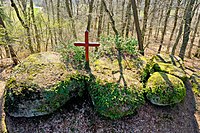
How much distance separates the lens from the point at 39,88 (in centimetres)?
446

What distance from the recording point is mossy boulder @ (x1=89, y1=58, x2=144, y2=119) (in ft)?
14.5

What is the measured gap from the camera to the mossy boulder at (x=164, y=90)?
4.82m

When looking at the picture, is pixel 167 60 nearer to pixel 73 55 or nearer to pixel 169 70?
pixel 169 70

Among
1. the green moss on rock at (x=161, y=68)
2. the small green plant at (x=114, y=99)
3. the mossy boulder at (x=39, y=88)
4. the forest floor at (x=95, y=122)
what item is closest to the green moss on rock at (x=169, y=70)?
the green moss on rock at (x=161, y=68)

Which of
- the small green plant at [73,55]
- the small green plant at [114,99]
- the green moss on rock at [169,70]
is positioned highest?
the small green plant at [73,55]

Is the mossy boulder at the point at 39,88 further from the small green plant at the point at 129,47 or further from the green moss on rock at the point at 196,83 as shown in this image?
the green moss on rock at the point at 196,83

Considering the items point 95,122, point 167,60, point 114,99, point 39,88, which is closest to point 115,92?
point 114,99

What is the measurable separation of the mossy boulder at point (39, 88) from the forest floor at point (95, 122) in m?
0.25

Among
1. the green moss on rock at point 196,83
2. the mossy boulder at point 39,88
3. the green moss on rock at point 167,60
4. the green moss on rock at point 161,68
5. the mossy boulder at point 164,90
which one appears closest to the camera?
the mossy boulder at point 39,88

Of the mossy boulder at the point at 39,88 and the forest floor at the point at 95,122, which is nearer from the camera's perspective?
the mossy boulder at the point at 39,88

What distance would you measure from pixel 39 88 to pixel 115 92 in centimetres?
193

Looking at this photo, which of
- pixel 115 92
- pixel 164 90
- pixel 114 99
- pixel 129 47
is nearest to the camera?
pixel 114 99

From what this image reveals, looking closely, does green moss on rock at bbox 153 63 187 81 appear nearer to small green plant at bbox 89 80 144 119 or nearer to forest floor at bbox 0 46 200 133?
forest floor at bbox 0 46 200 133

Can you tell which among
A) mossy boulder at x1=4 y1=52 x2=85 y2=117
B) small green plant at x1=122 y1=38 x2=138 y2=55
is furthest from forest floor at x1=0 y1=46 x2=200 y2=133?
small green plant at x1=122 y1=38 x2=138 y2=55
